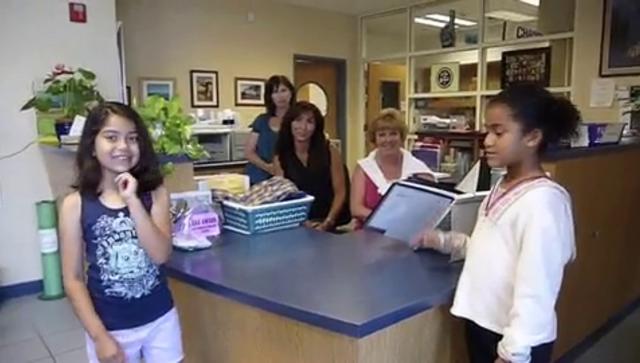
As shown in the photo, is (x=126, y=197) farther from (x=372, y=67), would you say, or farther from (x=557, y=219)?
(x=372, y=67)

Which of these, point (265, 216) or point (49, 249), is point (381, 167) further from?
point (49, 249)

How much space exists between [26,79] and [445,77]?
184 inches

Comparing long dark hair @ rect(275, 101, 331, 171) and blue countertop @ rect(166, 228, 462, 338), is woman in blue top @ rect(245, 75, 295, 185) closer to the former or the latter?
long dark hair @ rect(275, 101, 331, 171)

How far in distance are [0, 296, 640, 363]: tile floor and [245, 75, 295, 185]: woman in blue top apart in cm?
139

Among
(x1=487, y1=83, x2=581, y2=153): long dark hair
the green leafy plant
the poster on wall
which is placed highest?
the poster on wall

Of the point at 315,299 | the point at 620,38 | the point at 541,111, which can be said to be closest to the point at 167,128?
the point at 315,299

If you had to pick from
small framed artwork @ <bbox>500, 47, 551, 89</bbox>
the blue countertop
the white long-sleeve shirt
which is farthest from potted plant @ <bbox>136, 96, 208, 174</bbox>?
small framed artwork @ <bbox>500, 47, 551, 89</bbox>

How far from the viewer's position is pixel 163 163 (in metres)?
1.96

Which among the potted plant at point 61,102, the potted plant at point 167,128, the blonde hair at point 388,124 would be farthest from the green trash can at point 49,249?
the blonde hair at point 388,124

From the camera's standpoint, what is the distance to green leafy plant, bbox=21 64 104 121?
3.35m

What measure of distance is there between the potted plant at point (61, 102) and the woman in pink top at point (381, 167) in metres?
Result: 1.81

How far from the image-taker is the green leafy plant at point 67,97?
132 inches

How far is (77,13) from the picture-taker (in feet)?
12.2

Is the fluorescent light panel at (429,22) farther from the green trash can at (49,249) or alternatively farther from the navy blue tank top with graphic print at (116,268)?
the navy blue tank top with graphic print at (116,268)
